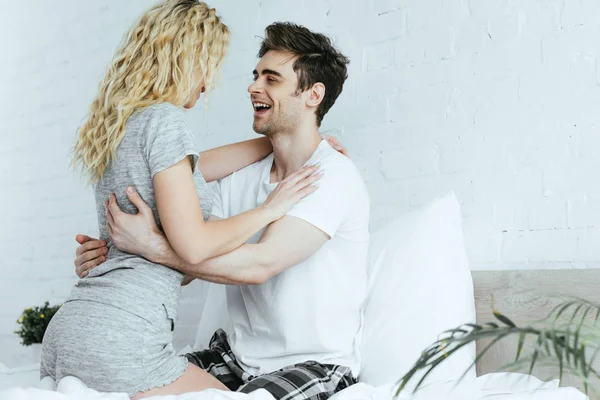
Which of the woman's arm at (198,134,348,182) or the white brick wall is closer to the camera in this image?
the white brick wall

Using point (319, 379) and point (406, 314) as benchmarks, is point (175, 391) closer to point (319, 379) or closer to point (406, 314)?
point (319, 379)

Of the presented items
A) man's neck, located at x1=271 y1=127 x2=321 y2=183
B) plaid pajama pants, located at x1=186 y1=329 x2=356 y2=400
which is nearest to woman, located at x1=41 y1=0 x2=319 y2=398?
plaid pajama pants, located at x1=186 y1=329 x2=356 y2=400

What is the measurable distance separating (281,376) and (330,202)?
0.46m

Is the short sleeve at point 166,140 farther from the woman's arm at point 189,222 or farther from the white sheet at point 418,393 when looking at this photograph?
the white sheet at point 418,393

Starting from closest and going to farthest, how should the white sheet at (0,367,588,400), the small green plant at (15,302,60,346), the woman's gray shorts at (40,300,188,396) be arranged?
the white sheet at (0,367,588,400) → the woman's gray shorts at (40,300,188,396) → the small green plant at (15,302,60,346)

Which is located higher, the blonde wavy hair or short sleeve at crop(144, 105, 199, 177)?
the blonde wavy hair

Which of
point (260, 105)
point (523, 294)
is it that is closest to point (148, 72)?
point (260, 105)

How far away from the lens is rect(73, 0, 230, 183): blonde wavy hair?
155 cm

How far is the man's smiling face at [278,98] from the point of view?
1.96 m

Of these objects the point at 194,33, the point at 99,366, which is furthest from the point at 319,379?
the point at 194,33

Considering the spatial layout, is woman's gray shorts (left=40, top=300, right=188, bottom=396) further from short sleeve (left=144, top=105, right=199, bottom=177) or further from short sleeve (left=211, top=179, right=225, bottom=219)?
short sleeve (left=211, top=179, right=225, bottom=219)

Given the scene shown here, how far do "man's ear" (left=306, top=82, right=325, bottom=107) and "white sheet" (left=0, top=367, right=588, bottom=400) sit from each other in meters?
0.89

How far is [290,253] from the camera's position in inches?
66.6

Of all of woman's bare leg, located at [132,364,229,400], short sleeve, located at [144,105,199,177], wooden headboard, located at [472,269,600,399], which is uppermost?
short sleeve, located at [144,105,199,177]
